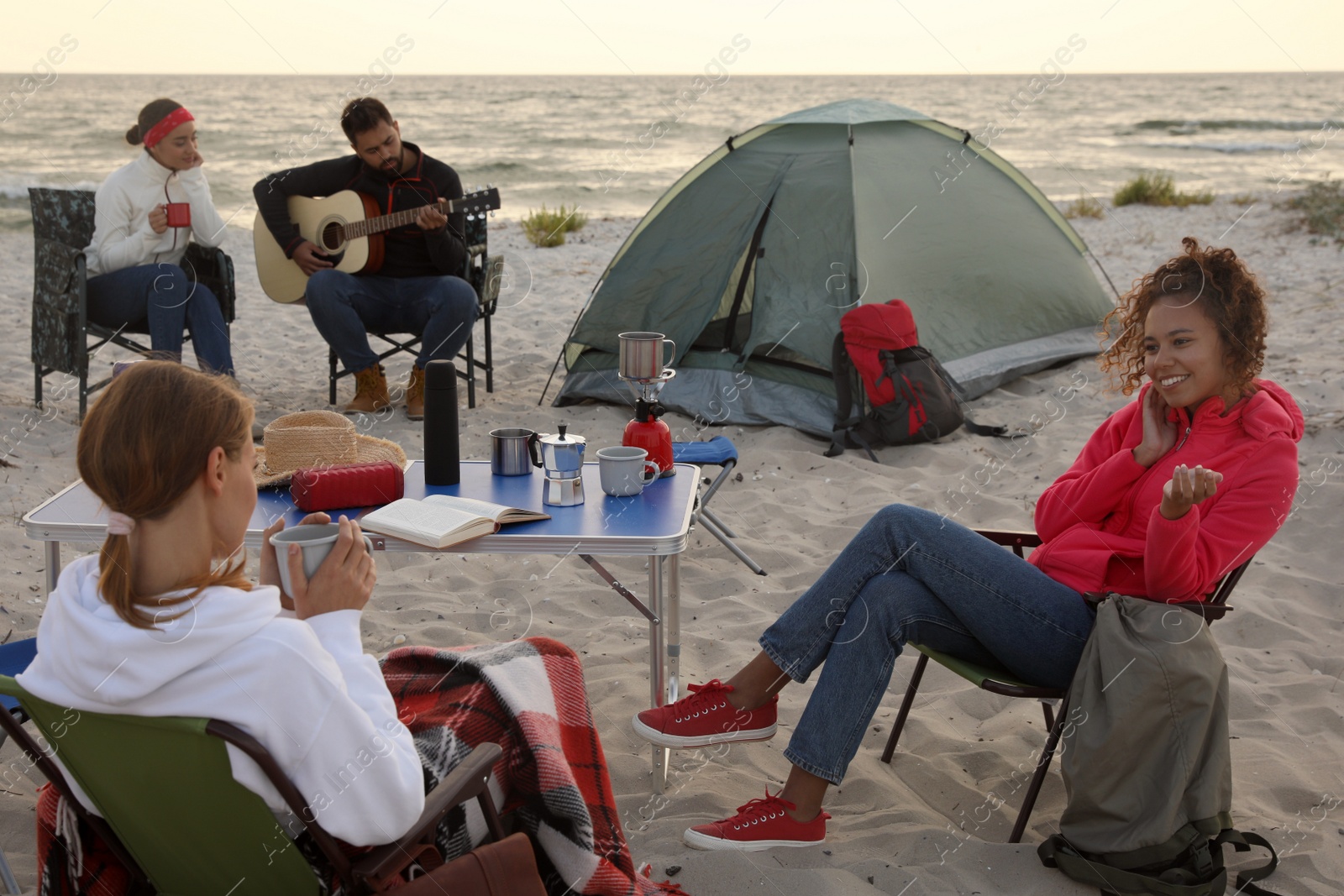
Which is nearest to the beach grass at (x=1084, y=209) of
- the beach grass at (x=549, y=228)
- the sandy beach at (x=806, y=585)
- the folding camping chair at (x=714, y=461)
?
the beach grass at (x=549, y=228)

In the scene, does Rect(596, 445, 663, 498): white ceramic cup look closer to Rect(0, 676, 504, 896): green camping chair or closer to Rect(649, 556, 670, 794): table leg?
Rect(649, 556, 670, 794): table leg

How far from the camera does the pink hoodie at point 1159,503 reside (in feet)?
7.13

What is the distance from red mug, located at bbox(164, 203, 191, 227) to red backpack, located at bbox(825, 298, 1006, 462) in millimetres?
3171

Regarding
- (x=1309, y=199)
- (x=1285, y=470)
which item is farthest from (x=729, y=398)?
(x=1309, y=199)

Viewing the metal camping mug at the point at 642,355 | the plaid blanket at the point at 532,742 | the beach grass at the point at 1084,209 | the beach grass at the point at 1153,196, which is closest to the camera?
the plaid blanket at the point at 532,742

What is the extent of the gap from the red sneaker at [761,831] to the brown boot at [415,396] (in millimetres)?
3590

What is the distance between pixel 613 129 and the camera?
2902 centimetres

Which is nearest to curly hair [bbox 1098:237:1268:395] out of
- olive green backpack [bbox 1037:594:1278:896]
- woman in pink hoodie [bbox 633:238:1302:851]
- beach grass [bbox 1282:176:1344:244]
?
woman in pink hoodie [bbox 633:238:1302:851]

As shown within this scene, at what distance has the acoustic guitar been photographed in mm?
5281

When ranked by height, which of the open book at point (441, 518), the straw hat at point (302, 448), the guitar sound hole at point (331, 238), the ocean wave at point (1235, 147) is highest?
the ocean wave at point (1235, 147)

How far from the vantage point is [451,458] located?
275 cm

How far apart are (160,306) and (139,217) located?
471 mm

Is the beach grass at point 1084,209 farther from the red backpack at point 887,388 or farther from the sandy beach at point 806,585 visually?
the red backpack at point 887,388

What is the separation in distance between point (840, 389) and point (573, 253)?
5.74 m
